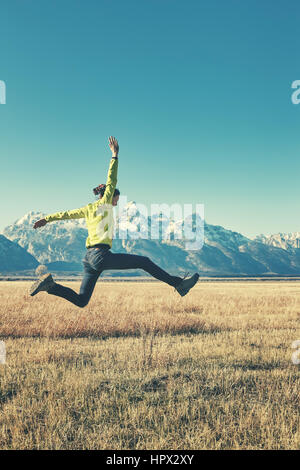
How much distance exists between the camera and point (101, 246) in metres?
5.75

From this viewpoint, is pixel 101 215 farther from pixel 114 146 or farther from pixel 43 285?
pixel 43 285

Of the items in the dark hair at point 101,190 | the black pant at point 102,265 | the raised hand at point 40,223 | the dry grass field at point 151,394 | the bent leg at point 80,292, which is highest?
the dark hair at point 101,190

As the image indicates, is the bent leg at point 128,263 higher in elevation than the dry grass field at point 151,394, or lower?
higher

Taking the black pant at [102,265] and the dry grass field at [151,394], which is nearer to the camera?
the dry grass field at [151,394]

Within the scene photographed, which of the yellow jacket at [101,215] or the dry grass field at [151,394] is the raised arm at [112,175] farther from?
the dry grass field at [151,394]

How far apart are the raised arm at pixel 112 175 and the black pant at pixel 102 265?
33.5 inches

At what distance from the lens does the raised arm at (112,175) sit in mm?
5953

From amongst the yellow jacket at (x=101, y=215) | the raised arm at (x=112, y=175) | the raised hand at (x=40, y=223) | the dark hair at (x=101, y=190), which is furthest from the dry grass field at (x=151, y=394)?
the dark hair at (x=101, y=190)

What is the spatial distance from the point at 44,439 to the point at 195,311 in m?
14.2

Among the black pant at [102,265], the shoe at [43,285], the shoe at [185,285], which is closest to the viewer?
the black pant at [102,265]

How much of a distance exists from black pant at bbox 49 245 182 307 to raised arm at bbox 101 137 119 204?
2.79ft

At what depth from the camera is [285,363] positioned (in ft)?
24.8

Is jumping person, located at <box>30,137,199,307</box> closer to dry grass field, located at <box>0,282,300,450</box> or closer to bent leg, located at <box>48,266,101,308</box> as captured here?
bent leg, located at <box>48,266,101,308</box>

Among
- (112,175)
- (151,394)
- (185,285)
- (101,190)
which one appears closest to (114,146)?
(112,175)
